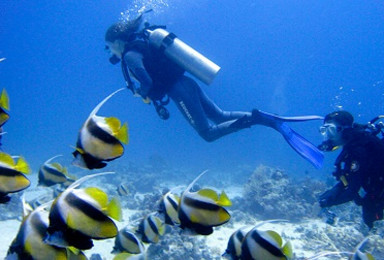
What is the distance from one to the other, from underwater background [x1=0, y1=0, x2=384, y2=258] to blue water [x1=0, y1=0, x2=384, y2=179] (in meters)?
0.49

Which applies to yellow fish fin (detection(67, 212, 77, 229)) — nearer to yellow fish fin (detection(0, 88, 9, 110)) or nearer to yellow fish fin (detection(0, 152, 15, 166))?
yellow fish fin (detection(0, 152, 15, 166))

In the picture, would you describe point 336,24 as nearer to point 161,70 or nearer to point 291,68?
point 291,68

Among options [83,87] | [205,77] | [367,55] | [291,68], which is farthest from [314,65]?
[205,77]

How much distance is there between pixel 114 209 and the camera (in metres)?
1.44

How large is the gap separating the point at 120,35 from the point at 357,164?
665 centimetres

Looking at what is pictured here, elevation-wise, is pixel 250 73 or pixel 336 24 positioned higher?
pixel 336 24

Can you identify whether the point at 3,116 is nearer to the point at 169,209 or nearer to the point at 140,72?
the point at 169,209

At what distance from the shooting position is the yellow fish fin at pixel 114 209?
1.42m

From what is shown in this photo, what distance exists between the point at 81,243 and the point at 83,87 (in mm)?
185791

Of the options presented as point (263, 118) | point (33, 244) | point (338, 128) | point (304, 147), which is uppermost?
point (338, 128)

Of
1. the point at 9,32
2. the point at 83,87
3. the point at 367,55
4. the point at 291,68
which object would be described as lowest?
the point at 83,87

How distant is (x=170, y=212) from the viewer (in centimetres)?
243

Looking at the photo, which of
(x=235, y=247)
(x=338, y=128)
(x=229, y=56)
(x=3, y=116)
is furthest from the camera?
(x=229, y=56)

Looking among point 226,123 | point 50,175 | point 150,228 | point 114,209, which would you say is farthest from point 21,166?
point 226,123
